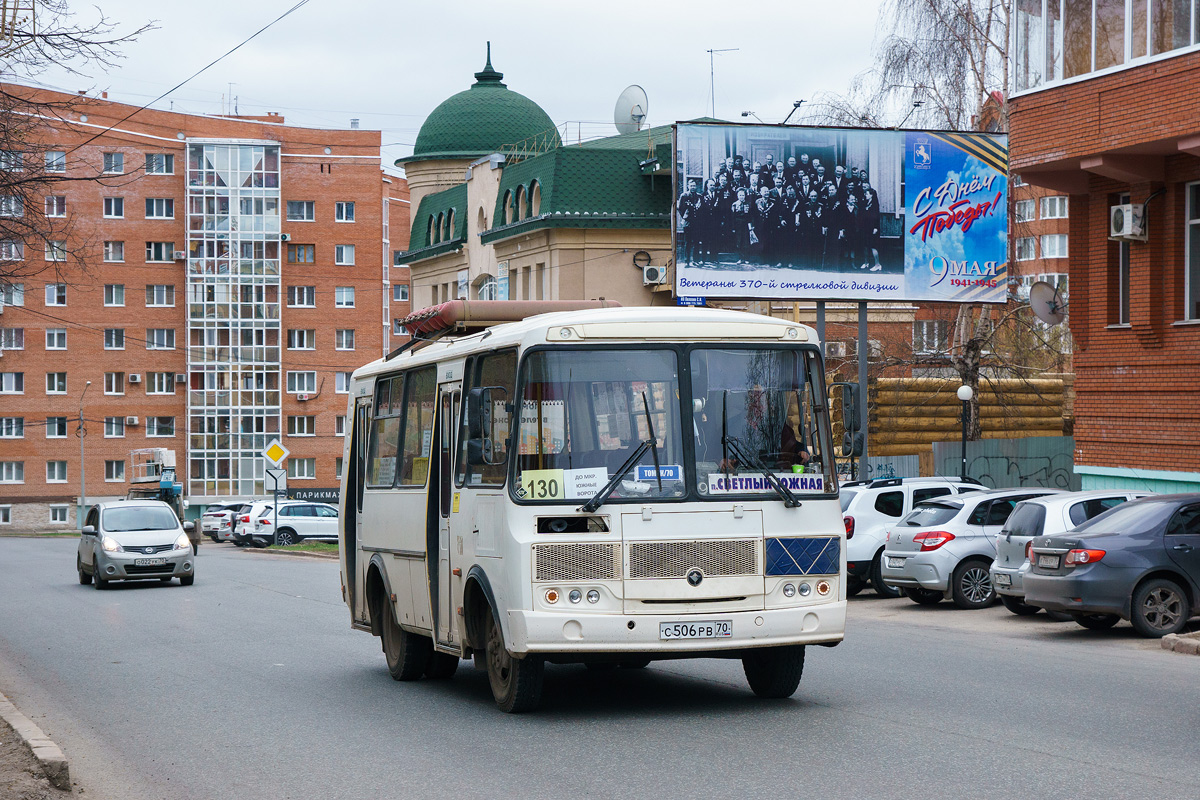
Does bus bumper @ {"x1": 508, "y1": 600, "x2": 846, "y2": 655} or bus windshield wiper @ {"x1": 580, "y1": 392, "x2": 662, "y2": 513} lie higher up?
bus windshield wiper @ {"x1": 580, "y1": 392, "x2": 662, "y2": 513}

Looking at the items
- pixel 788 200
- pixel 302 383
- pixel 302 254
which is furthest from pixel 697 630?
pixel 302 254

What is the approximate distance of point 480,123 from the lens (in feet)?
201

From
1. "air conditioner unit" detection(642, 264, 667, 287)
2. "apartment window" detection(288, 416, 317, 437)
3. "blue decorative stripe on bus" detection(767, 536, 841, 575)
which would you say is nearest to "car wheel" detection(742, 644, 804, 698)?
"blue decorative stripe on bus" detection(767, 536, 841, 575)

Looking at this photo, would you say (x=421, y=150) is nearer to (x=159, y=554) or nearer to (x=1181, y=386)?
(x=159, y=554)

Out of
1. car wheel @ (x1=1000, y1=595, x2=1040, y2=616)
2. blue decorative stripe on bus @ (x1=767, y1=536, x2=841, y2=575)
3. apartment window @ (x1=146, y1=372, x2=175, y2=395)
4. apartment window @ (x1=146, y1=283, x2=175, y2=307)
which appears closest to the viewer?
blue decorative stripe on bus @ (x1=767, y1=536, x2=841, y2=575)

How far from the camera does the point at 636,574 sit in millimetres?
9883

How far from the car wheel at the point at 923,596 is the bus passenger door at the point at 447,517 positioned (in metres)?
10.7

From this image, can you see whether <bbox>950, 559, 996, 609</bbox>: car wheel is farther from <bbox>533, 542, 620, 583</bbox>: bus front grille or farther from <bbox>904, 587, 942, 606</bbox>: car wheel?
<bbox>533, 542, 620, 583</bbox>: bus front grille

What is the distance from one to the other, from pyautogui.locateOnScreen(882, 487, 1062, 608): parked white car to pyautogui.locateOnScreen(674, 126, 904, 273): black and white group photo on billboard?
10161 mm

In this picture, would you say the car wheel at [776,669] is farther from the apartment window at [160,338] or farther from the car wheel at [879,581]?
the apartment window at [160,338]

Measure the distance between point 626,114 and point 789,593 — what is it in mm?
46850

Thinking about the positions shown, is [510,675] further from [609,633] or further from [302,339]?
[302,339]

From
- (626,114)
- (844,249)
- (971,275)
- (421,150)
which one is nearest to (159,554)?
(844,249)

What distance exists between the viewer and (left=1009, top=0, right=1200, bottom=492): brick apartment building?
22047 millimetres
